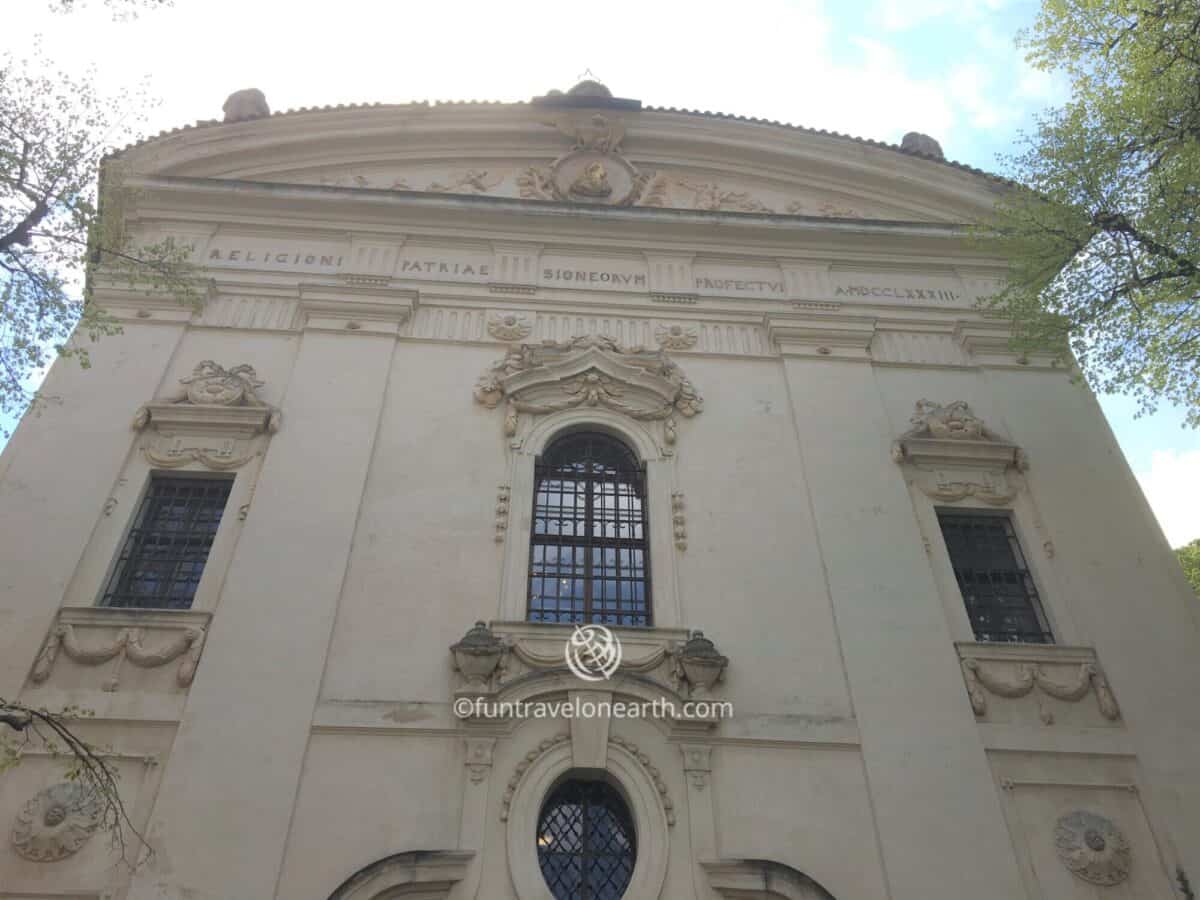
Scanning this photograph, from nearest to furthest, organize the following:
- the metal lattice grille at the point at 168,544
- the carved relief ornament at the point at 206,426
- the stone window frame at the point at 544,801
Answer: the stone window frame at the point at 544,801, the metal lattice grille at the point at 168,544, the carved relief ornament at the point at 206,426

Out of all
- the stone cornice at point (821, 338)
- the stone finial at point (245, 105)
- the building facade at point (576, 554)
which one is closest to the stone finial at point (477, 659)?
the building facade at point (576, 554)

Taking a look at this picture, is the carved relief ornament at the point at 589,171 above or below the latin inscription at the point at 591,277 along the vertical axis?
above

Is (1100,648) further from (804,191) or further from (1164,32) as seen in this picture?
(804,191)

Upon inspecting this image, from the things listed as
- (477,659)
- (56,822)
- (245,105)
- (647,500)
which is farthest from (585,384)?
(245,105)

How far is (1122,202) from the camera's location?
8703 mm

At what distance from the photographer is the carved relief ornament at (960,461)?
9.84m

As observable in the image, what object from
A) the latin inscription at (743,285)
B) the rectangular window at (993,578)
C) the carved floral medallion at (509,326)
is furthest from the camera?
the latin inscription at (743,285)

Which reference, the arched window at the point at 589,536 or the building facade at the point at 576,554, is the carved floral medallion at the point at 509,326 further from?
the arched window at the point at 589,536

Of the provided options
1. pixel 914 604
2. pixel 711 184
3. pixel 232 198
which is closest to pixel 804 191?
pixel 711 184

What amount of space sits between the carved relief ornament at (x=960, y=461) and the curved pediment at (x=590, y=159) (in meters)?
3.92

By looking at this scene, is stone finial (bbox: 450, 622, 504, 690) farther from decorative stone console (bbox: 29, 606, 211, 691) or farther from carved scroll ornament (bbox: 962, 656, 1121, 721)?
carved scroll ornament (bbox: 962, 656, 1121, 721)

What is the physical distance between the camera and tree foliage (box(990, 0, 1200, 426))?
8227 millimetres

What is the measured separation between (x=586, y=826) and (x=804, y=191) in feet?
30.9

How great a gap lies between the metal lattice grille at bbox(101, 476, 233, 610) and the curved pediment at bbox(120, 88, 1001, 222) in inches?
207
